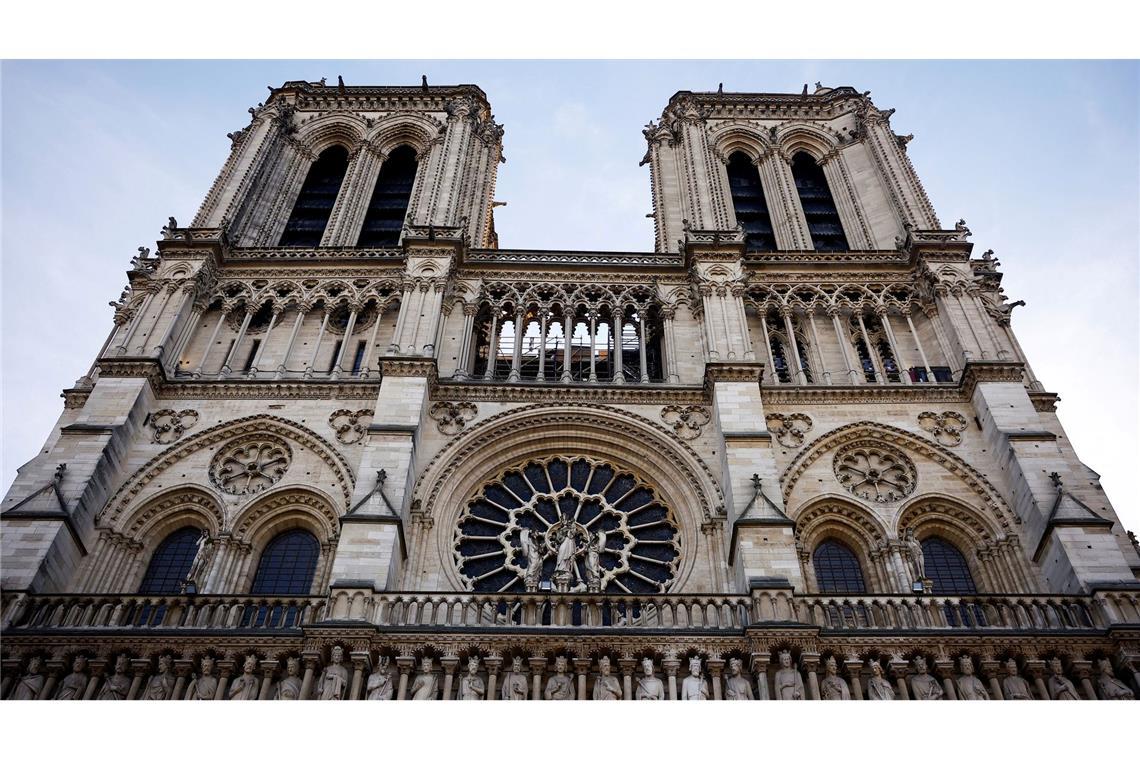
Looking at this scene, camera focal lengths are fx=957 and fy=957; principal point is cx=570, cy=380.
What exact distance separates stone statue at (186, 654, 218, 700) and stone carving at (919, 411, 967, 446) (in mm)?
15173

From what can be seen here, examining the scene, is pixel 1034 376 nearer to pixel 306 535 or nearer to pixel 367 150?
pixel 306 535

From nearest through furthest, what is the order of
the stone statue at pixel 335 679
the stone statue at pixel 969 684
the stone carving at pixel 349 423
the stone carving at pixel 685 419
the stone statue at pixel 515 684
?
the stone statue at pixel 335 679, the stone statue at pixel 515 684, the stone statue at pixel 969 684, the stone carving at pixel 349 423, the stone carving at pixel 685 419

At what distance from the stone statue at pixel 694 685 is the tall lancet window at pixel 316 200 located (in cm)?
1732

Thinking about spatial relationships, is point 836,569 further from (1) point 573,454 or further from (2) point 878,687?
(1) point 573,454

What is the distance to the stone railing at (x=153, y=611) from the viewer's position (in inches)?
640

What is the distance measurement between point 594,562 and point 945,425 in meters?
8.76

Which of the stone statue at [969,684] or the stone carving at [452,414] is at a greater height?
the stone carving at [452,414]

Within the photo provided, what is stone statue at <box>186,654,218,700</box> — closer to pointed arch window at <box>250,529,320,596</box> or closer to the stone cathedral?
the stone cathedral

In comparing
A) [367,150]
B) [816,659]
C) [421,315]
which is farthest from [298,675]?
[367,150]

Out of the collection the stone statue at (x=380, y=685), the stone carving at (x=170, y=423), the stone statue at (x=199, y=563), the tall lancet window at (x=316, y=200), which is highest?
the tall lancet window at (x=316, y=200)

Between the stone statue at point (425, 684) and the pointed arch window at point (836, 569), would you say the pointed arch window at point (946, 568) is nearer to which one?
the pointed arch window at point (836, 569)

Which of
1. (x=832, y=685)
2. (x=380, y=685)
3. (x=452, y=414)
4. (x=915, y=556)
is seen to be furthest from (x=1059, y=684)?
(x=452, y=414)

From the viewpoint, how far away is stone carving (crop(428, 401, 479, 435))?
21109mm

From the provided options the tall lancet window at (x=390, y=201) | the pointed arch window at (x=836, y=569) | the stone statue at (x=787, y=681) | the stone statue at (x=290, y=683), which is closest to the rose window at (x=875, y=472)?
the pointed arch window at (x=836, y=569)
